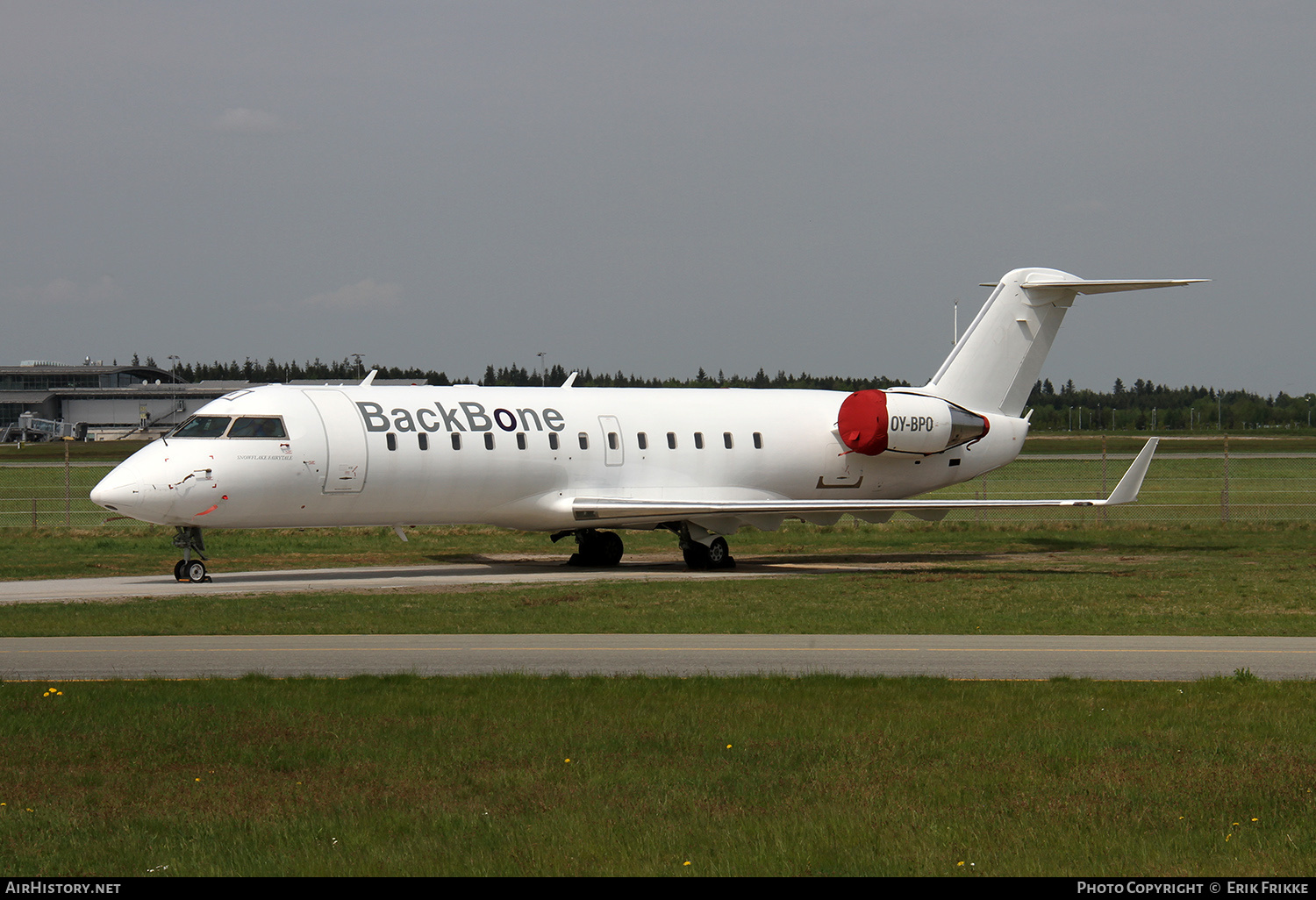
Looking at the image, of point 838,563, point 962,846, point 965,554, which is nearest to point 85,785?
point 962,846

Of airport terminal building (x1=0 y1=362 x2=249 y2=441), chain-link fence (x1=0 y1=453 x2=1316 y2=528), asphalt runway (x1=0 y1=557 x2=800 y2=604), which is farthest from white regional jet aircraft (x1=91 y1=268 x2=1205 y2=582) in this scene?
airport terminal building (x1=0 y1=362 x2=249 y2=441)

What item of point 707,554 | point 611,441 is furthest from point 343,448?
point 707,554

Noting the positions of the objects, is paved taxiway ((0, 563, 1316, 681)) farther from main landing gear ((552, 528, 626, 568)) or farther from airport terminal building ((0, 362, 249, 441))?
airport terminal building ((0, 362, 249, 441))

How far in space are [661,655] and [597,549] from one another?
50.3 ft

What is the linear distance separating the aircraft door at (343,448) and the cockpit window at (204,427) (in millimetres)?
1835

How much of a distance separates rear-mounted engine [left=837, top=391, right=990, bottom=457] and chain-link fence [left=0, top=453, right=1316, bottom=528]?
5368 millimetres

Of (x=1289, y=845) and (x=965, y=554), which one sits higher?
(x=1289, y=845)

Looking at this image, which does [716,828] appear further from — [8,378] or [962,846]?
[8,378]

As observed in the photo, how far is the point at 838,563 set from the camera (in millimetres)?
30531

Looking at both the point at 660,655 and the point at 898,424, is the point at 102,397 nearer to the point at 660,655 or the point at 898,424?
the point at 898,424

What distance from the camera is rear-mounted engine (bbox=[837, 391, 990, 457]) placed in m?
31.9

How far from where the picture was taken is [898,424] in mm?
31938
